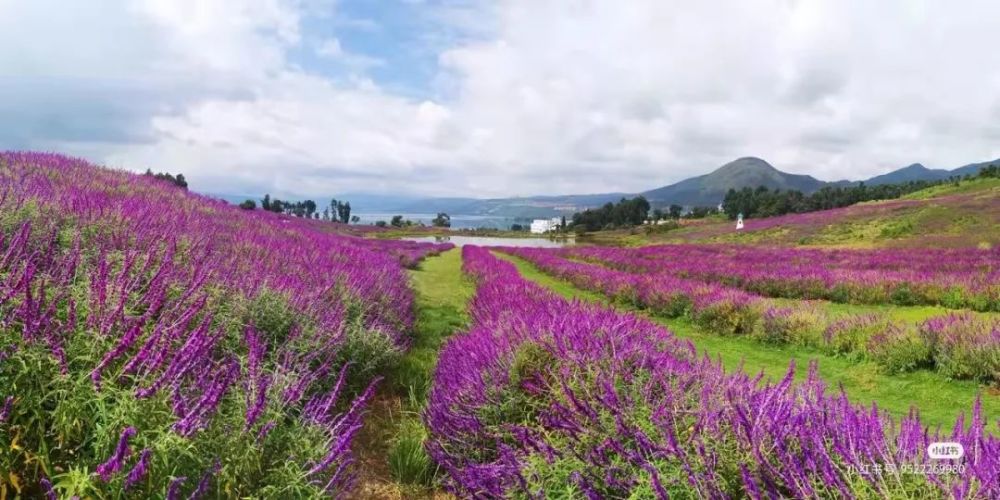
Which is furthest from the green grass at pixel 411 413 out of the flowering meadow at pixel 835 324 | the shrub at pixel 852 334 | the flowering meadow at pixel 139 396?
the shrub at pixel 852 334

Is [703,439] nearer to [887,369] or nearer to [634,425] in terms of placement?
[634,425]

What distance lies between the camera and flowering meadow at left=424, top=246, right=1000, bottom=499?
2.58 m

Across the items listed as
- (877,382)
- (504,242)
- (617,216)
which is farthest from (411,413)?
(617,216)

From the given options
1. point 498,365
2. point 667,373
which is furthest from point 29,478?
point 667,373

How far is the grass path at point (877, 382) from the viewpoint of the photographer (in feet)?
22.8

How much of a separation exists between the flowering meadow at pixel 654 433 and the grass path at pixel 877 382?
1.87m

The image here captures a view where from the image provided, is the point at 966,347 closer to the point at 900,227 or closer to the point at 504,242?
the point at 900,227

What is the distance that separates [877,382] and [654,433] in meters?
6.74

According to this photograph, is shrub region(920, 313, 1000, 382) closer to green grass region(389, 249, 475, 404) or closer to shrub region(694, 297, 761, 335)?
shrub region(694, 297, 761, 335)

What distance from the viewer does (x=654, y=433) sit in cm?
334

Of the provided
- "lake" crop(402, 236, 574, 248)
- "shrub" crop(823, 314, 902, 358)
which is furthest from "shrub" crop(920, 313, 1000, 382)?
"lake" crop(402, 236, 574, 248)

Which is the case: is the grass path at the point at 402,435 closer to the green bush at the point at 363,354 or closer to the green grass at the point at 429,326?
the green grass at the point at 429,326

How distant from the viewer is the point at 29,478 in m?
2.35

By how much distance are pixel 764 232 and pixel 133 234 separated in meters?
50.7
